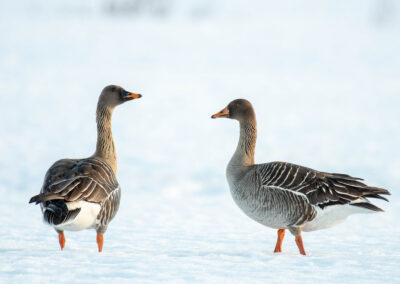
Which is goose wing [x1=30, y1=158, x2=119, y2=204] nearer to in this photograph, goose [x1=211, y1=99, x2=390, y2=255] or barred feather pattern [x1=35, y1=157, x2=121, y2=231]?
barred feather pattern [x1=35, y1=157, x2=121, y2=231]

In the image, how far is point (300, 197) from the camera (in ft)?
17.6

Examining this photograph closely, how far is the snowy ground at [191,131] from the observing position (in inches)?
179

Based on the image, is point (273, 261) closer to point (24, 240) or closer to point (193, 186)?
point (24, 240)

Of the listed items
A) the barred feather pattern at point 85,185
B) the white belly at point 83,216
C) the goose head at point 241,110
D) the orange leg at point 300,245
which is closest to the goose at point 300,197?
the orange leg at point 300,245

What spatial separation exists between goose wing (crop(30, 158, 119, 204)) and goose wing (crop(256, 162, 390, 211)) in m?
1.58

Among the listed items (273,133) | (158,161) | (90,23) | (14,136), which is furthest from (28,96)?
(90,23)

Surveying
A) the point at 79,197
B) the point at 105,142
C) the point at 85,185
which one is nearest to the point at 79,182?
the point at 85,185

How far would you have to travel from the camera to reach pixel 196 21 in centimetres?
3659

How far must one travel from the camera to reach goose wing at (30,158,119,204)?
481 cm

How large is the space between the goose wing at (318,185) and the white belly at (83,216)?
170 centimetres

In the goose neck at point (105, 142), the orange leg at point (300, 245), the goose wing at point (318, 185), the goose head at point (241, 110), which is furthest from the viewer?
the goose head at point (241, 110)

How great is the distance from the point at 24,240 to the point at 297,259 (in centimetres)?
298

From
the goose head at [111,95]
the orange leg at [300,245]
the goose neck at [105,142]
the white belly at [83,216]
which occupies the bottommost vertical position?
the orange leg at [300,245]

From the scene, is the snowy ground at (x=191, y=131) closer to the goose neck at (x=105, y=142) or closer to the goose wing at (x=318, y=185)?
the goose wing at (x=318, y=185)
